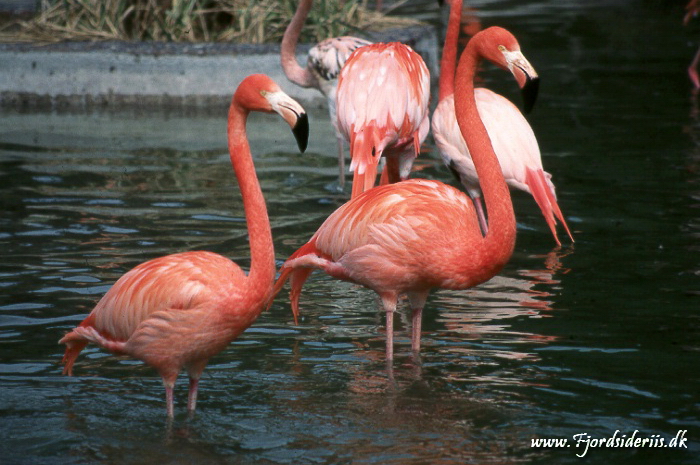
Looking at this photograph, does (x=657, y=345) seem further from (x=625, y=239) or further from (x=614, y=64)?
(x=614, y=64)

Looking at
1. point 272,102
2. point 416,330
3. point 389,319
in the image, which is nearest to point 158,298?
point 272,102

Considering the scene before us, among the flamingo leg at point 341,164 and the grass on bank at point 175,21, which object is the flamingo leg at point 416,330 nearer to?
the flamingo leg at point 341,164

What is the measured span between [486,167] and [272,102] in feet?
3.84

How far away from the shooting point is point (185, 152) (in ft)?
29.8

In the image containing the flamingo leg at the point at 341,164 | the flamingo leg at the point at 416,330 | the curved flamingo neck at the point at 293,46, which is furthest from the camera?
the curved flamingo neck at the point at 293,46

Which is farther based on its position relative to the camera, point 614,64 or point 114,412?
point 614,64

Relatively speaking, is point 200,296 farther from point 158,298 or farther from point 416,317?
point 416,317

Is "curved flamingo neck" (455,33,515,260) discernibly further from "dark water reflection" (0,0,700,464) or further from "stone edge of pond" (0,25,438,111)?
"stone edge of pond" (0,25,438,111)

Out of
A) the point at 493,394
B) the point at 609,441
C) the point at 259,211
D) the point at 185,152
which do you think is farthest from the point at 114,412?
the point at 185,152

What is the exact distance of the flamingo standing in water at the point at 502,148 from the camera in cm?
632

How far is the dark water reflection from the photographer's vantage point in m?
4.02

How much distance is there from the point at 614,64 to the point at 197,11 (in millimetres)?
5104

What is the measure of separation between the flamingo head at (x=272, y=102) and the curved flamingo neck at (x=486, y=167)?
1018 mm

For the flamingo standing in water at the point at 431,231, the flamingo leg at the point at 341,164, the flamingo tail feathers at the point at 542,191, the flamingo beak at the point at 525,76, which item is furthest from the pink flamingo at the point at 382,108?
the flamingo beak at the point at 525,76
